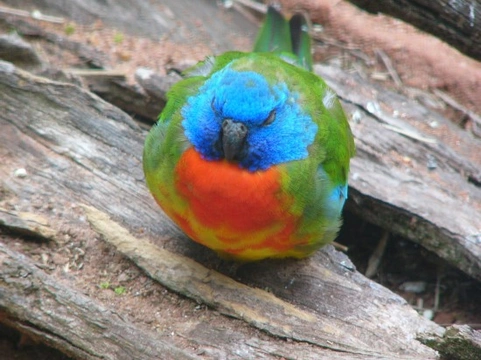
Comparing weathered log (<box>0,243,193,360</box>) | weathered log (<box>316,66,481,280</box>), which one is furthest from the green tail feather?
weathered log (<box>0,243,193,360</box>)

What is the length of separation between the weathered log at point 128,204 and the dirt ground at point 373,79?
0.17 meters

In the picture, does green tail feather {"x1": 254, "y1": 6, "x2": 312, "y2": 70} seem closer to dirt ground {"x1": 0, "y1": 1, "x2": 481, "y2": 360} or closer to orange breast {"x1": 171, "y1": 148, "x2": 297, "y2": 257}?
dirt ground {"x1": 0, "y1": 1, "x2": 481, "y2": 360}

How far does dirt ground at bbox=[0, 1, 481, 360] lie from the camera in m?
3.12

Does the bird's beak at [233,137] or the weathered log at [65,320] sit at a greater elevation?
the bird's beak at [233,137]

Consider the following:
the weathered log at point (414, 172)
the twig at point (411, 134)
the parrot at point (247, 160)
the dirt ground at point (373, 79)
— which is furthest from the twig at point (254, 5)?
the parrot at point (247, 160)

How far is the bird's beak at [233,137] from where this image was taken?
2633 millimetres

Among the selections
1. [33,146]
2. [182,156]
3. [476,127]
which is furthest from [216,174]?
[476,127]

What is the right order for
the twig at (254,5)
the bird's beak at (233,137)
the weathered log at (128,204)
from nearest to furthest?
the bird's beak at (233,137), the weathered log at (128,204), the twig at (254,5)

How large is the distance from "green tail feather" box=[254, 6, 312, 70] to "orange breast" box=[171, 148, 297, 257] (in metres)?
1.88

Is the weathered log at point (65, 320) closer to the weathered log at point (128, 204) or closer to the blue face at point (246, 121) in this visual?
the weathered log at point (128, 204)

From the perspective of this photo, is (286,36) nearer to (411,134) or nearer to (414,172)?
(411,134)

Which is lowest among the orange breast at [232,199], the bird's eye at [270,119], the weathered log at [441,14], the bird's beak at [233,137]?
the orange breast at [232,199]

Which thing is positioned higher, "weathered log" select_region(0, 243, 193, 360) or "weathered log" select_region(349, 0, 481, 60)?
"weathered log" select_region(349, 0, 481, 60)

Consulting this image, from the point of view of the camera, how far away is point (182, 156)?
2.85 meters
